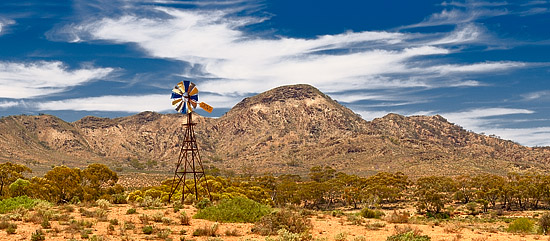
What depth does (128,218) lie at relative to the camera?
2152 cm

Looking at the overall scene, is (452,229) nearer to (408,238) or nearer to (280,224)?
(408,238)

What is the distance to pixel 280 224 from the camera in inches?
757

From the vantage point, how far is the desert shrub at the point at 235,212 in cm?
2216

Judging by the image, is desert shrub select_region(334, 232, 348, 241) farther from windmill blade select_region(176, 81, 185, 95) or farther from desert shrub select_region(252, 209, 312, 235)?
windmill blade select_region(176, 81, 185, 95)

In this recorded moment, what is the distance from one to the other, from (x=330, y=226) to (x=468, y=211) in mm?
49719

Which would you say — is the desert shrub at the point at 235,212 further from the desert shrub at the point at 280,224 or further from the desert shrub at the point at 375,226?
the desert shrub at the point at 375,226

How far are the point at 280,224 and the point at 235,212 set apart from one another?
400 cm

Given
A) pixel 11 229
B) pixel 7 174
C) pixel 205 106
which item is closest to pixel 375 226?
pixel 205 106

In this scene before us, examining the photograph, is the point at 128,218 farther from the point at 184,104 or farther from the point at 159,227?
the point at 184,104

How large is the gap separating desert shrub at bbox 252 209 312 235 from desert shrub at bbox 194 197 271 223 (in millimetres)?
2334

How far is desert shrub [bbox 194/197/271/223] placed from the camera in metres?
22.2

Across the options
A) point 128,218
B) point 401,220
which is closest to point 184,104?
point 128,218

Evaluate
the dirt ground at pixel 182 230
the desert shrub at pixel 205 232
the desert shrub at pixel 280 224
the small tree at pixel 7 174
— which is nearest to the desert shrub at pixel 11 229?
the dirt ground at pixel 182 230

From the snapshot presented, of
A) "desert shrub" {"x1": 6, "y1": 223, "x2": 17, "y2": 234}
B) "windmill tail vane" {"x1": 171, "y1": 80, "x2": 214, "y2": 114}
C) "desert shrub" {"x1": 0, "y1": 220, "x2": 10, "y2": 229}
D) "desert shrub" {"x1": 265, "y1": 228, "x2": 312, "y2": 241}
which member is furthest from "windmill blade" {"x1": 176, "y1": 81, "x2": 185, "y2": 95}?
"desert shrub" {"x1": 265, "y1": 228, "x2": 312, "y2": 241}
